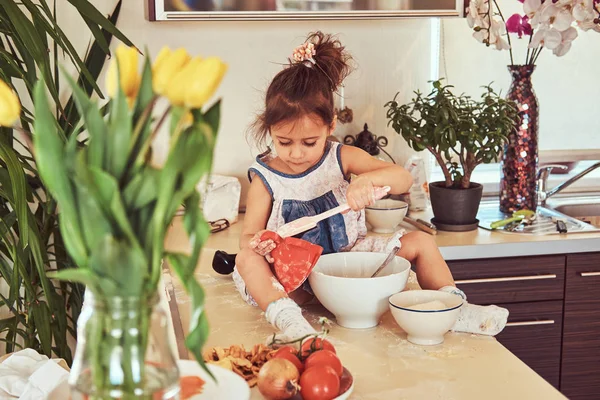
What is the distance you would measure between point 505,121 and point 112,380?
6.24 feet

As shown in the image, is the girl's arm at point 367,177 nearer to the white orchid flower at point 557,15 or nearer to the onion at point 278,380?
the onion at point 278,380

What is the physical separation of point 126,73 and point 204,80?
0.10 m

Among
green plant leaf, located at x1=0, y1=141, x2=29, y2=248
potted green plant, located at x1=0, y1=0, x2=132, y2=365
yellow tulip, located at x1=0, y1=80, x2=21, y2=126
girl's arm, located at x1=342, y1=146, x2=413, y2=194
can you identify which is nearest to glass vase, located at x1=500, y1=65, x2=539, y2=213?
girl's arm, located at x1=342, y1=146, x2=413, y2=194

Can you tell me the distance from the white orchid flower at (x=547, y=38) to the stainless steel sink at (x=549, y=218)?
557 millimetres

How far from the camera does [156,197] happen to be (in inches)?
30.3

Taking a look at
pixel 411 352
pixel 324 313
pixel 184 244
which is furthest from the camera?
pixel 184 244

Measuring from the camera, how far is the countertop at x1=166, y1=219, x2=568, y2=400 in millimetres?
1340

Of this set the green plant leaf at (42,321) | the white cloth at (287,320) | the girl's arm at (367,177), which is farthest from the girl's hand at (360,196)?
the green plant leaf at (42,321)

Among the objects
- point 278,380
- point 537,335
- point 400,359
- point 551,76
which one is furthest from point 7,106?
point 551,76

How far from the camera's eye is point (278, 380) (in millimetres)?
1252

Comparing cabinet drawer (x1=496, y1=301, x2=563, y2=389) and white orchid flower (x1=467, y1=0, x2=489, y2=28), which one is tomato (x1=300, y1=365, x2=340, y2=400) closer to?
cabinet drawer (x1=496, y1=301, x2=563, y2=389)

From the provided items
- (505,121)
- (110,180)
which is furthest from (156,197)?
(505,121)

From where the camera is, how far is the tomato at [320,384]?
4.05ft

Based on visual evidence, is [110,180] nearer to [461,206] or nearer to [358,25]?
[461,206]
